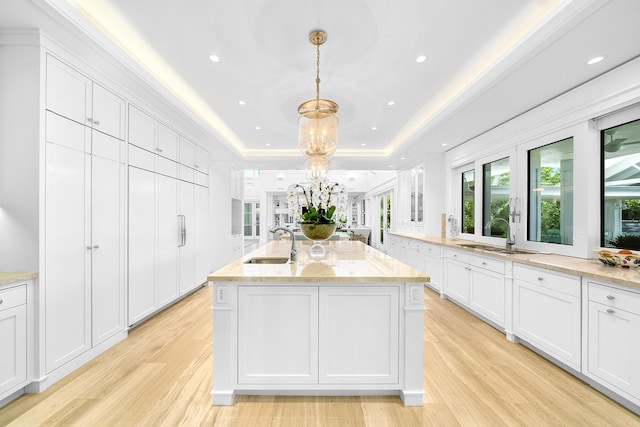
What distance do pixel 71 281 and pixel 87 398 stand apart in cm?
89

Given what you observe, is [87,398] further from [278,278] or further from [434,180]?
[434,180]

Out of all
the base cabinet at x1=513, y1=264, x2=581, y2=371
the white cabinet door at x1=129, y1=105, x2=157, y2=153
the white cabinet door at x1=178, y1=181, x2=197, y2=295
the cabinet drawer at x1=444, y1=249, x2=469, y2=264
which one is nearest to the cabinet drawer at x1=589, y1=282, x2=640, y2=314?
the base cabinet at x1=513, y1=264, x2=581, y2=371

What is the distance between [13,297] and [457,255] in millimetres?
4493

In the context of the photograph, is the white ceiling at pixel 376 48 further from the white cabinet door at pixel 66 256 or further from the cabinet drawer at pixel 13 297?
the cabinet drawer at pixel 13 297

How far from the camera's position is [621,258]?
82.2 inches

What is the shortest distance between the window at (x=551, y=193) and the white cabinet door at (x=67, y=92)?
4.61 m

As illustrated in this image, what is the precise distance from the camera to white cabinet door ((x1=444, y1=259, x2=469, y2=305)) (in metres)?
3.68

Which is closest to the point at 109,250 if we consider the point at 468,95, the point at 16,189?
the point at 16,189

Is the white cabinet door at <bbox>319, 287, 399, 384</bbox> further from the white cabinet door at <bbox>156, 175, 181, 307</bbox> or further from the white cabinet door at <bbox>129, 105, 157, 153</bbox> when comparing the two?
the white cabinet door at <bbox>129, 105, 157, 153</bbox>

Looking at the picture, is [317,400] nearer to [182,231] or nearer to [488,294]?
[488,294]

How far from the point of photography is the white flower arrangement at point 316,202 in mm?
2541

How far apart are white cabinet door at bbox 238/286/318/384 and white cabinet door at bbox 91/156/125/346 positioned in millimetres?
1592

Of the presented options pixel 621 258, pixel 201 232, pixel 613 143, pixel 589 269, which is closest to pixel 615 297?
pixel 589 269

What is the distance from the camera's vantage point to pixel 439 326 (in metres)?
3.24
